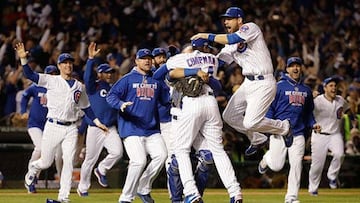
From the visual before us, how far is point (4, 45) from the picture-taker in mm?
24078

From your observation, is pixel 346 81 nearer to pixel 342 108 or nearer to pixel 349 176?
pixel 349 176

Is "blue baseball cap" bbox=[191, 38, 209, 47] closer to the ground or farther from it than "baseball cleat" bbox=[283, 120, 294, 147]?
farther from it

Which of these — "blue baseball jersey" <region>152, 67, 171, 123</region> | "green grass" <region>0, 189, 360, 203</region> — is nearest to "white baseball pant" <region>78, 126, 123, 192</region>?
"green grass" <region>0, 189, 360, 203</region>

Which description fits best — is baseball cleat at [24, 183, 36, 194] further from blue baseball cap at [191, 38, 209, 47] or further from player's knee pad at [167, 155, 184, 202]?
blue baseball cap at [191, 38, 209, 47]

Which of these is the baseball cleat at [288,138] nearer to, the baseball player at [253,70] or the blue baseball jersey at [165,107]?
the baseball player at [253,70]

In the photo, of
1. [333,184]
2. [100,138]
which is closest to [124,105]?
[100,138]

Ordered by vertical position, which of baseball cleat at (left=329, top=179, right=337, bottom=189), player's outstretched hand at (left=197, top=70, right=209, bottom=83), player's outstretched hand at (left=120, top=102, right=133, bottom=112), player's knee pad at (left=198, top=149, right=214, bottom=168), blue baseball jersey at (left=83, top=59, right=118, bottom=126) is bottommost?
baseball cleat at (left=329, top=179, right=337, bottom=189)

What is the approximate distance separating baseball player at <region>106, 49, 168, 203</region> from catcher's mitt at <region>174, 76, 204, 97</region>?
1190 millimetres

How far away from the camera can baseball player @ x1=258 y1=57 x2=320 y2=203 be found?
1652cm

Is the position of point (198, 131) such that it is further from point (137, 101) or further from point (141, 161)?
point (137, 101)

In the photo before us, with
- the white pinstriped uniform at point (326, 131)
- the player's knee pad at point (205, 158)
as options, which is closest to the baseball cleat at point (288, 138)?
the player's knee pad at point (205, 158)

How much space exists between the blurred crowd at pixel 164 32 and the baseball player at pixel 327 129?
2377 mm

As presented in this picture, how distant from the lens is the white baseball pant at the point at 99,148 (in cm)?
1869

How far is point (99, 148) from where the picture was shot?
18.9 meters
